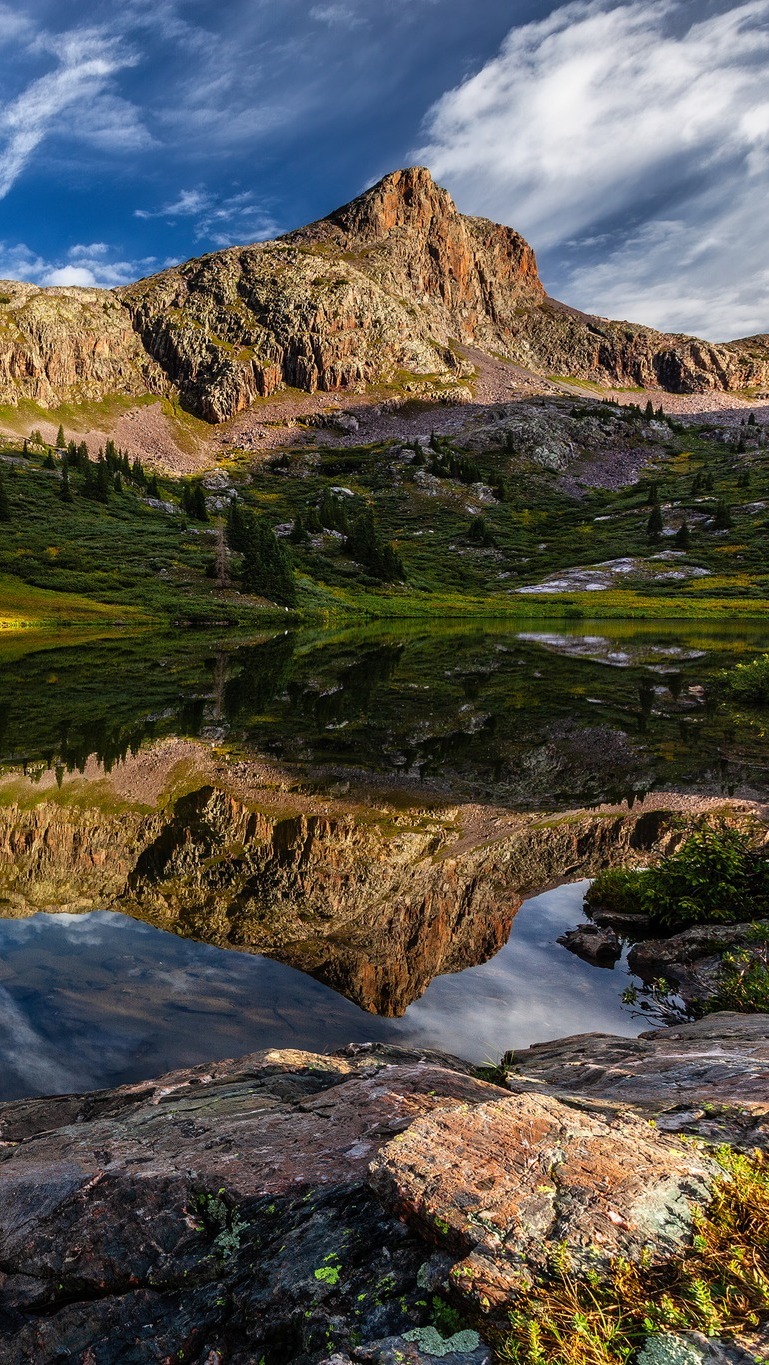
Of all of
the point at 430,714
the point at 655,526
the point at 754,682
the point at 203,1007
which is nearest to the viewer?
the point at 203,1007

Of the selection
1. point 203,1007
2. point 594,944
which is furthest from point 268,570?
point 203,1007

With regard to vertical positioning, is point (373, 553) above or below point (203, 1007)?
above

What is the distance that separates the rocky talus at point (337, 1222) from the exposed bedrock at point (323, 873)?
5891 mm

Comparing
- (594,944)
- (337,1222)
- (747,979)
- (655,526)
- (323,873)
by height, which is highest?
(655,526)

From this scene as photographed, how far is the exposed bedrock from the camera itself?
40.2 feet

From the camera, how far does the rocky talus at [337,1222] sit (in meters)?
3.30

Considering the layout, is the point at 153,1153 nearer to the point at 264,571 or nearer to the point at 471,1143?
the point at 471,1143

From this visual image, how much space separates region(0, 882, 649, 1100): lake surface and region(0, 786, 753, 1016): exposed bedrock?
1.68 feet

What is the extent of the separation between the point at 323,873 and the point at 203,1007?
209 inches

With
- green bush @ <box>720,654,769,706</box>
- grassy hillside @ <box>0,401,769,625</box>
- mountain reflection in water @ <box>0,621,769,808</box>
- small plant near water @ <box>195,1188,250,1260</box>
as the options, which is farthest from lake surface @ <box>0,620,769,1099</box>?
grassy hillside @ <box>0,401,769,625</box>

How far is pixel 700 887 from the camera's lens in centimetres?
1366

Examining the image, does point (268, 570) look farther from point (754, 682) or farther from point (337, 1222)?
point (337, 1222)

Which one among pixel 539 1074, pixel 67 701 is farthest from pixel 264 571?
pixel 539 1074

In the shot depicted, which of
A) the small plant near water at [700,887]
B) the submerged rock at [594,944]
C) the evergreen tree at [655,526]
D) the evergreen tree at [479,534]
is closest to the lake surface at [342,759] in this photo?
the submerged rock at [594,944]
